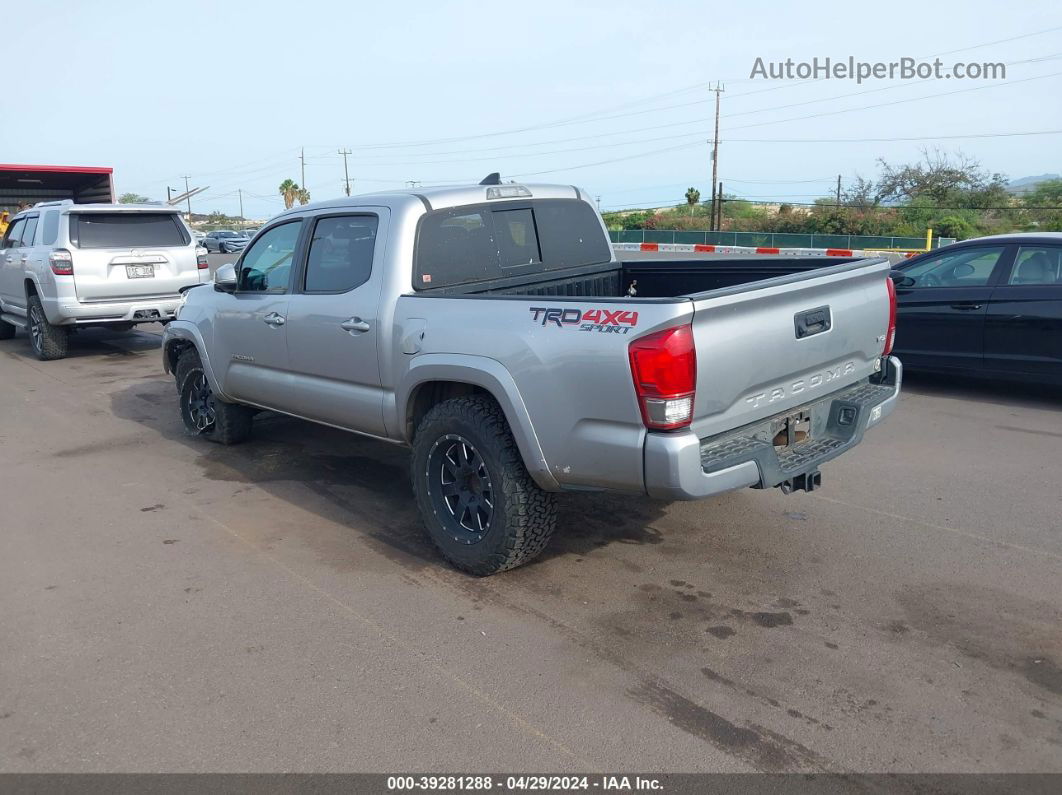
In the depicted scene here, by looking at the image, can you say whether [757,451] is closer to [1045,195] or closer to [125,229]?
[125,229]

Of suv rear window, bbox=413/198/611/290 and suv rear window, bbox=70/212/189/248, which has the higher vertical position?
suv rear window, bbox=70/212/189/248

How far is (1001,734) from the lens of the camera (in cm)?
318

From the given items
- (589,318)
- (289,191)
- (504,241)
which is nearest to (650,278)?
(504,241)

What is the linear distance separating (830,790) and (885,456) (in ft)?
13.7

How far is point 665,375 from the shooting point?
144 inches

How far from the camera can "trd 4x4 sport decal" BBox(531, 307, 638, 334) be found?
3758 millimetres

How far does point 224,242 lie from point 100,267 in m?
35.5

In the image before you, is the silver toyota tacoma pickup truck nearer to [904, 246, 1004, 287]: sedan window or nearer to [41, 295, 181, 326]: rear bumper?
[904, 246, 1004, 287]: sedan window

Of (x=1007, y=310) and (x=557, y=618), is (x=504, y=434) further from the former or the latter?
(x=1007, y=310)

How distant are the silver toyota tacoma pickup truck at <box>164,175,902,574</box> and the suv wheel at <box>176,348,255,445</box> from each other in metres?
0.56

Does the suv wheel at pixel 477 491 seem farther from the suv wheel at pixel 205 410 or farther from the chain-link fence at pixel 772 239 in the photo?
the chain-link fence at pixel 772 239

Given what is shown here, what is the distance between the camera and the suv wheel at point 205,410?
7137 mm

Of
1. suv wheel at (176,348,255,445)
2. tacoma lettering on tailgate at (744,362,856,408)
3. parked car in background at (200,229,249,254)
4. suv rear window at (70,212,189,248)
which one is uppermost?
parked car in background at (200,229,249,254)

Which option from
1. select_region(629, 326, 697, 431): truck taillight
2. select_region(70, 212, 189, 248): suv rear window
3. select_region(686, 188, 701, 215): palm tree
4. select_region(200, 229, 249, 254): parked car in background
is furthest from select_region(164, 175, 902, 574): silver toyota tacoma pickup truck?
select_region(686, 188, 701, 215): palm tree
